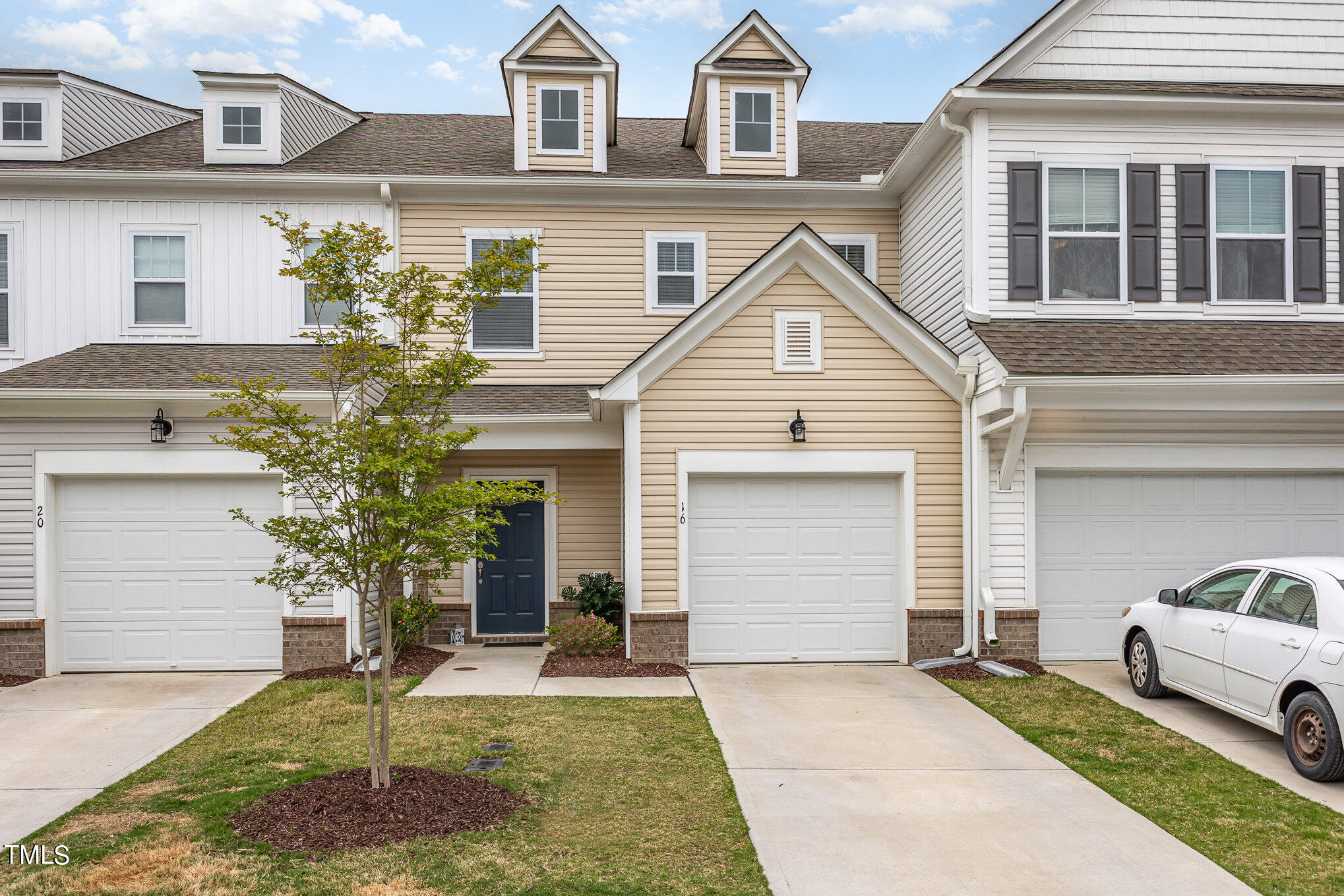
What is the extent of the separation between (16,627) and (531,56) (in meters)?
9.87

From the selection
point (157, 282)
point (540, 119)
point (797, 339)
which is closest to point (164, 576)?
point (157, 282)

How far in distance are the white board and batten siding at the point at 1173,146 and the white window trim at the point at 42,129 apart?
12681 millimetres

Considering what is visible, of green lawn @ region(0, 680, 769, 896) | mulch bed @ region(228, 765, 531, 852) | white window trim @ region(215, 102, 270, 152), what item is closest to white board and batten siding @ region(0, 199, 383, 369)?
white window trim @ region(215, 102, 270, 152)

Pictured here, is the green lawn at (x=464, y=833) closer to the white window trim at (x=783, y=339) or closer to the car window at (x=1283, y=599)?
the white window trim at (x=783, y=339)

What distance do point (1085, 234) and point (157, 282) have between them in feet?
39.5

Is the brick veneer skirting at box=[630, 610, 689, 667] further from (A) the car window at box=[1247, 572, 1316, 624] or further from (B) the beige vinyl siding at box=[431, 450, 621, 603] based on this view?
(A) the car window at box=[1247, 572, 1316, 624]

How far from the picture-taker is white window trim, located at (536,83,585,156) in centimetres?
1360

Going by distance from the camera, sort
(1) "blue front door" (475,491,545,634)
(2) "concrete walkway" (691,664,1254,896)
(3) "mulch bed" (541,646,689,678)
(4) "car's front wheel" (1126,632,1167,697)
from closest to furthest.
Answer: (2) "concrete walkway" (691,664,1254,896) → (4) "car's front wheel" (1126,632,1167,697) → (3) "mulch bed" (541,646,689,678) → (1) "blue front door" (475,491,545,634)

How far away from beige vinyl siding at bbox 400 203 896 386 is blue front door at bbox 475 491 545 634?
203 cm

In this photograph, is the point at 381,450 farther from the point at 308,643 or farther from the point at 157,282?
the point at 157,282

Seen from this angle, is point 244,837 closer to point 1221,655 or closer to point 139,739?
point 139,739

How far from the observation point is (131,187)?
12.6m

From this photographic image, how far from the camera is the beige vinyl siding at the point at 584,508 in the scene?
13.2 metres

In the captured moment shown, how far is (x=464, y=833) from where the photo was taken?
5516mm
